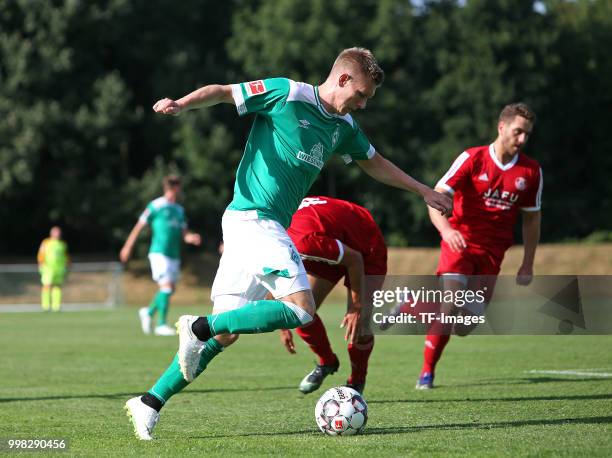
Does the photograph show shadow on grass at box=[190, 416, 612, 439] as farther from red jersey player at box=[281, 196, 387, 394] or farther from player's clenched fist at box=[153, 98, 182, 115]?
player's clenched fist at box=[153, 98, 182, 115]

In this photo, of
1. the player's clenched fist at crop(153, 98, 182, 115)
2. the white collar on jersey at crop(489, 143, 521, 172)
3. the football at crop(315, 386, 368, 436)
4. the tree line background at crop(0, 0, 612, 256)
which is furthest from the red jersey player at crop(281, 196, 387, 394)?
the tree line background at crop(0, 0, 612, 256)

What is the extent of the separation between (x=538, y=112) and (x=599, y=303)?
34.7 m

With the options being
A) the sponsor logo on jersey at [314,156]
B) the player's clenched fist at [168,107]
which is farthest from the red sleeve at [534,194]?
the player's clenched fist at [168,107]

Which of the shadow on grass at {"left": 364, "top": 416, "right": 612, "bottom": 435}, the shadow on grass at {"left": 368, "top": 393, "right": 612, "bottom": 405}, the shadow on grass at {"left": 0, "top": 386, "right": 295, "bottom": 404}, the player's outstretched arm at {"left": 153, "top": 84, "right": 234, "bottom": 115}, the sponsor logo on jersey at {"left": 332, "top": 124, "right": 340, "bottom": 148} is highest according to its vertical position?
the player's outstretched arm at {"left": 153, "top": 84, "right": 234, "bottom": 115}

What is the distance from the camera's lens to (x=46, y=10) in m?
39.1

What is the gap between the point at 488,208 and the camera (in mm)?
9508

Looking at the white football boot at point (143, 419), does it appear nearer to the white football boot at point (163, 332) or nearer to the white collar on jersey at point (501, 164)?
the white collar on jersey at point (501, 164)

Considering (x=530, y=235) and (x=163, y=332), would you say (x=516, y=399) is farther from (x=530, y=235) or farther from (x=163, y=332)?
(x=163, y=332)

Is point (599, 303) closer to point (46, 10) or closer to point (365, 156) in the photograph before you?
point (365, 156)

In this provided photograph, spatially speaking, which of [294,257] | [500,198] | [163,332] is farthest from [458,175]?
[163,332]

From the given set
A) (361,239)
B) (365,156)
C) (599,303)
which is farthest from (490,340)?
(365,156)

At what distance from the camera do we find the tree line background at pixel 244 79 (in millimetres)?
39188

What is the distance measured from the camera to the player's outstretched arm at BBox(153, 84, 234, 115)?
18.7 feet

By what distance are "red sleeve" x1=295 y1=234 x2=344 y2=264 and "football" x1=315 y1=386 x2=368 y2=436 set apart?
55.9 inches
